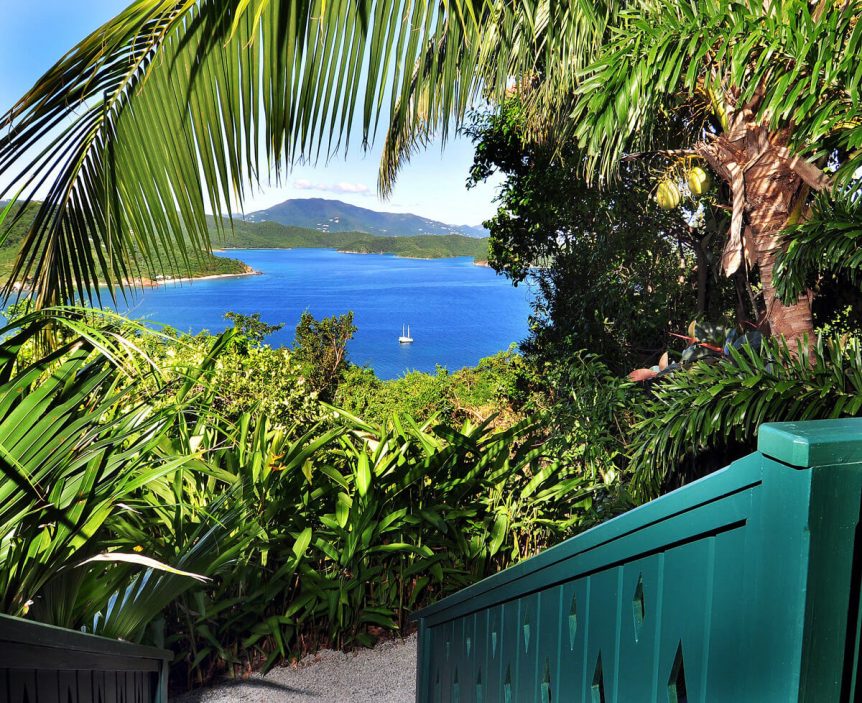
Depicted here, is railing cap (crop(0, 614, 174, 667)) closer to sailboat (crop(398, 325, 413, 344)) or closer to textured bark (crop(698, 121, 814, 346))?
textured bark (crop(698, 121, 814, 346))

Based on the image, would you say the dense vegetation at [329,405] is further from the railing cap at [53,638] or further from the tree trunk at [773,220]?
the railing cap at [53,638]

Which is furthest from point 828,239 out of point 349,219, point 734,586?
point 349,219

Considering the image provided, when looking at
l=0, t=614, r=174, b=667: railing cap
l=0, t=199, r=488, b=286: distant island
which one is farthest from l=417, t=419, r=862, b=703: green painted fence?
l=0, t=199, r=488, b=286: distant island

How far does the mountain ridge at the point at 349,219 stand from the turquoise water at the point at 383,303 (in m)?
5.32

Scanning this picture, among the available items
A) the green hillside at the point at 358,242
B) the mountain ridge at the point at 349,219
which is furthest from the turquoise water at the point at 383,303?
the mountain ridge at the point at 349,219

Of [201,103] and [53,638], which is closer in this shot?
[53,638]

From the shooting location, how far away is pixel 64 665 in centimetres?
106

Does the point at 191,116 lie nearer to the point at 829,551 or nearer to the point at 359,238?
the point at 829,551

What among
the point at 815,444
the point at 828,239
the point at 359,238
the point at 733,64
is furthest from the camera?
the point at 359,238

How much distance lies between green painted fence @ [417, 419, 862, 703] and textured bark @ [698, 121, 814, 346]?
10.5ft

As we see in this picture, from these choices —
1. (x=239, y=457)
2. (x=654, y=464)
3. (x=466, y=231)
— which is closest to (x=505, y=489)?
(x=654, y=464)

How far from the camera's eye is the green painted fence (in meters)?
0.53

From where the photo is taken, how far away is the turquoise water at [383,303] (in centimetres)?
6025

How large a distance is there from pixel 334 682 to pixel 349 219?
310 ft
